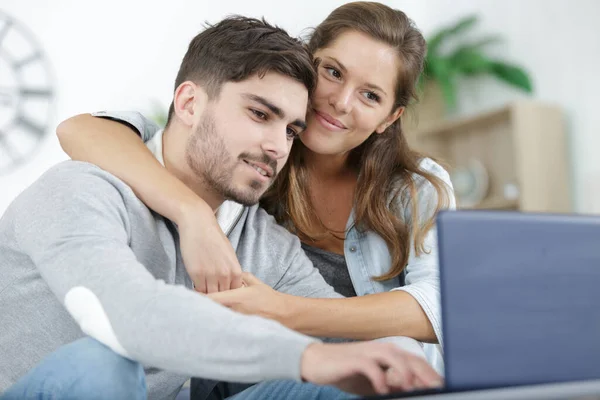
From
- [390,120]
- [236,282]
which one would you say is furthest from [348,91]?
[236,282]

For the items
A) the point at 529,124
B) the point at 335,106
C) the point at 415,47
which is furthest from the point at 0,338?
the point at 529,124

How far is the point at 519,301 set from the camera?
758mm

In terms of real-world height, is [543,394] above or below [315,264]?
above

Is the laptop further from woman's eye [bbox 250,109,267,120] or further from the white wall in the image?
the white wall

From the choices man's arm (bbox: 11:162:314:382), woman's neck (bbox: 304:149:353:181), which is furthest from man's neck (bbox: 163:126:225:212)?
woman's neck (bbox: 304:149:353:181)

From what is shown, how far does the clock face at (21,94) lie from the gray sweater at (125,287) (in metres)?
2.67

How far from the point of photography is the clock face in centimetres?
386

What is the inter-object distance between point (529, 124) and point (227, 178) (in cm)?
253

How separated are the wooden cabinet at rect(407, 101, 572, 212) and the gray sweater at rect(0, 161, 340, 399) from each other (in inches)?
89.7

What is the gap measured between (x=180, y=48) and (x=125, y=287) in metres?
3.57

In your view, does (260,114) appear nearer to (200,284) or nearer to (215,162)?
(215,162)

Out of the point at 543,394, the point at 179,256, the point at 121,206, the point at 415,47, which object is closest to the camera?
the point at 543,394

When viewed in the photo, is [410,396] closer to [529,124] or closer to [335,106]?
[335,106]

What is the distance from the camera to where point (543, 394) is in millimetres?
712
